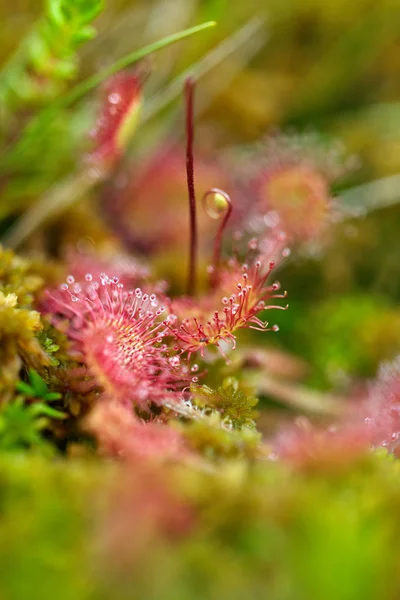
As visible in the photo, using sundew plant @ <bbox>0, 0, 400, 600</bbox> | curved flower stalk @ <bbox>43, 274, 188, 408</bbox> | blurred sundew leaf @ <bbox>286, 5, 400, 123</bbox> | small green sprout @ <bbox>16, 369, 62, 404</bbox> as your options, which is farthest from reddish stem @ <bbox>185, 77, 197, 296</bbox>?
blurred sundew leaf @ <bbox>286, 5, 400, 123</bbox>

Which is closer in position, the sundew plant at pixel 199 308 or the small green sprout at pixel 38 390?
the sundew plant at pixel 199 308

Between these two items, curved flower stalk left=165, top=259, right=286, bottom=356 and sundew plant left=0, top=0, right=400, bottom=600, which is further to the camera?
curved flower stalk left=165, top=259, right=286, bottom=356

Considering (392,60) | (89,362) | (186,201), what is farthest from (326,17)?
(89,362)

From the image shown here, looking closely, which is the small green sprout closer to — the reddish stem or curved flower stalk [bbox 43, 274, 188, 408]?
curved flower stalk [bbox 43, 274, 188, 408]

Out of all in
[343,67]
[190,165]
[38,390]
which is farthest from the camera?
[343,67]

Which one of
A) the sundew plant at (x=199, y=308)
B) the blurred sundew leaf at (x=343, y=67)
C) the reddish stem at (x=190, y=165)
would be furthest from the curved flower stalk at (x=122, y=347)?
the blurred sundew leaf at (x=343, y=67)

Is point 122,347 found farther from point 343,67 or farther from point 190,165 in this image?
point 343,67

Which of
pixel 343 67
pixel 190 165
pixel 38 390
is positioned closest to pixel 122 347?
pixel 38 390

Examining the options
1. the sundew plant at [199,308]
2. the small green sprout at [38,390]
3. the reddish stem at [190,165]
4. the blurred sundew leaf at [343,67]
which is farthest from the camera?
the blurred sundew leaf at [343,67]

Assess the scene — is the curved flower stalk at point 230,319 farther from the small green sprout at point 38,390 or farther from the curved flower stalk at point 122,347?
the small green sprout at point 38,390
